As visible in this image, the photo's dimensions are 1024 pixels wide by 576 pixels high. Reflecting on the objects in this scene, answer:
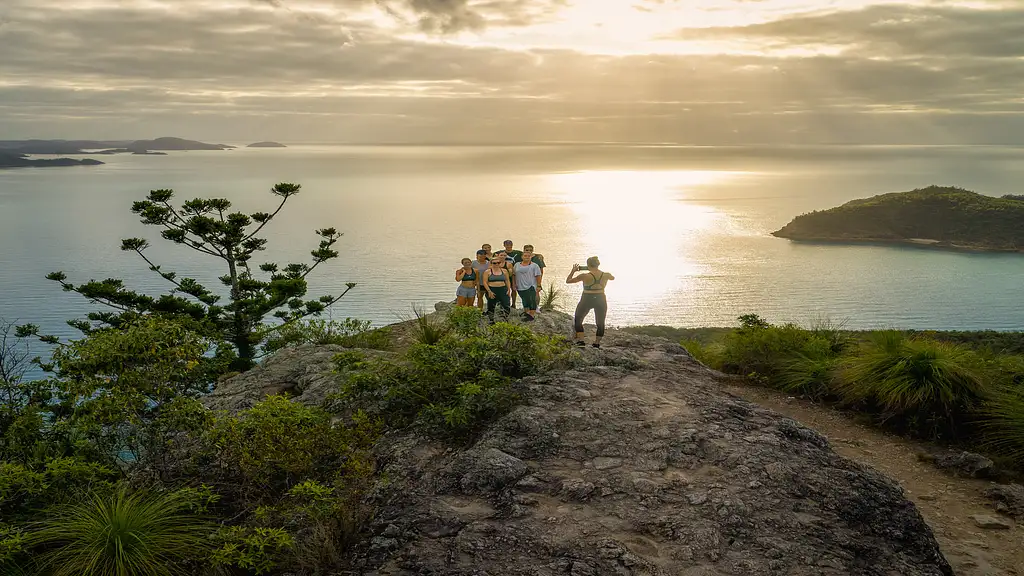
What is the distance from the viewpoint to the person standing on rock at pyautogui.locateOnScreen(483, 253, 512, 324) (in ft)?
39.3

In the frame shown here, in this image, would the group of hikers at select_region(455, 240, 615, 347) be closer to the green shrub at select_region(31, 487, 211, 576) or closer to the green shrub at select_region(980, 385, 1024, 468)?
the green shrub at select_region(980, 385, 1024, 468)

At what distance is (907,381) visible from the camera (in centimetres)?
934

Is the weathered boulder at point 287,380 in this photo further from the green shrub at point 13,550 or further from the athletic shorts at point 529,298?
the green shrub at point 13,550

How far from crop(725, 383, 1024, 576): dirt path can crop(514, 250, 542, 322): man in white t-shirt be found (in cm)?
424

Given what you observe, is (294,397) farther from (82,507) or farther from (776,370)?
(776,370)

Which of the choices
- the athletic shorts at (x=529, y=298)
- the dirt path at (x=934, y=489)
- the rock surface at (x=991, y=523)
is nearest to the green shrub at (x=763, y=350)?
the dirt path at (x=934, y=489)

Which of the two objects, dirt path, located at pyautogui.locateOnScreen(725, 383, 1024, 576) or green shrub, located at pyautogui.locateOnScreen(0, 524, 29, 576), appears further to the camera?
dirt path, located at pyautogui.locateOnScreen(725, 383, 1024, 576)

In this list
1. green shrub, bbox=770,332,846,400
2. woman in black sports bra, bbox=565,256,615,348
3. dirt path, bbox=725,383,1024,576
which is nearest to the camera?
dirt path, bbox=725,383,1024,576

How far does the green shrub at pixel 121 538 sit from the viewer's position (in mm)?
4820

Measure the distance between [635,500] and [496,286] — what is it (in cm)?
677

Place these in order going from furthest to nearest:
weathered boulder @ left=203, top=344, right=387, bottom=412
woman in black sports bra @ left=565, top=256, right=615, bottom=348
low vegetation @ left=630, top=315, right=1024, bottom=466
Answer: woman in black sports bra @ left=565, top=256, right=615, bottom=348, weathered boulder @ left=203, top=344, right=387, bottom=412, low vegetation @ left=630, top=315, right=1024, bottom=466

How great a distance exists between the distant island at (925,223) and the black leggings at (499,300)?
88813 millimetres

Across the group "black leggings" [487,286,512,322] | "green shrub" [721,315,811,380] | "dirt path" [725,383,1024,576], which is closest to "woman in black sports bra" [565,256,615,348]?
"black leggings" [487,286,512,322]

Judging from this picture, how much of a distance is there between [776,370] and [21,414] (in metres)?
11.2
